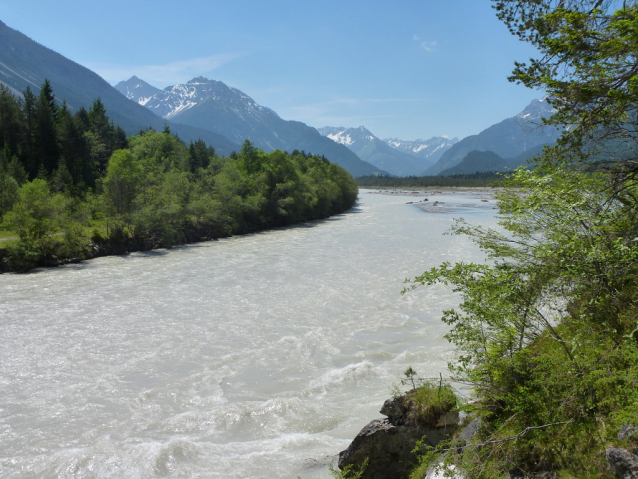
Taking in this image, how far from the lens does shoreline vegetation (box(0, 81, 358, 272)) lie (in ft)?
106

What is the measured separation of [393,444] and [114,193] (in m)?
40.9

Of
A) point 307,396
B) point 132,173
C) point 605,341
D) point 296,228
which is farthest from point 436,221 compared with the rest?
point 605,341

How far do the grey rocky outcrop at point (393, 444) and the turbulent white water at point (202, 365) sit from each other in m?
1.27

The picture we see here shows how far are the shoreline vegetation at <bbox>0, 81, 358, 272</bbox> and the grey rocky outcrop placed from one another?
1258 inches

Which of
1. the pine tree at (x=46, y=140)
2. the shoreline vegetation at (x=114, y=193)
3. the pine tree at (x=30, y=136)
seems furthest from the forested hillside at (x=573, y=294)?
the pine tree at (x=46, y=140)

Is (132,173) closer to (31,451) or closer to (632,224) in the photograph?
(31,451)

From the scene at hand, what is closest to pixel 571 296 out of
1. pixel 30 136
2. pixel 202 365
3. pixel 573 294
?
pixel 573 294

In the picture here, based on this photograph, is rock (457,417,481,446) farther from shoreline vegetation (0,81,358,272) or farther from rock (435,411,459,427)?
shoreline vegetation (0,81,358,272)

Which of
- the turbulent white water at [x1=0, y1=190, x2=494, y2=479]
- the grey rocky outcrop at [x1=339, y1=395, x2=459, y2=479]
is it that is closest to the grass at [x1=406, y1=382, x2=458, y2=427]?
the grey rocky outcrop at [x1=339, y1=395, x2=459, y2=479]

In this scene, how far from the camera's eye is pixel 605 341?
19.0 ft

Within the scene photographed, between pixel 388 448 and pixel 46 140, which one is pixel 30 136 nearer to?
pixel 46 140

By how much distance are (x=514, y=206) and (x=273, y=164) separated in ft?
199

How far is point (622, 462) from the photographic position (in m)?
4.20

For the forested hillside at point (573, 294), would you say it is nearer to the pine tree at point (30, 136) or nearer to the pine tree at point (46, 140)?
the pine tree at point (30, 136)
